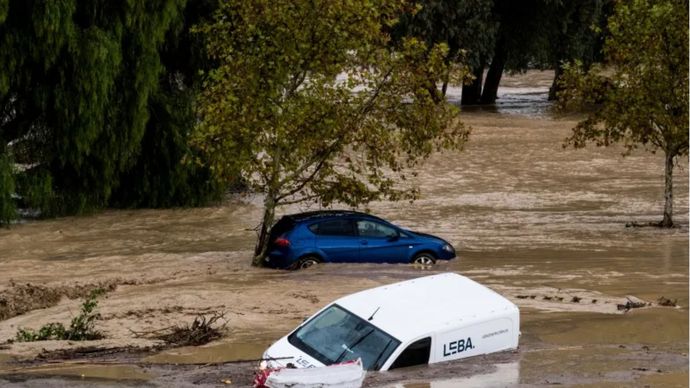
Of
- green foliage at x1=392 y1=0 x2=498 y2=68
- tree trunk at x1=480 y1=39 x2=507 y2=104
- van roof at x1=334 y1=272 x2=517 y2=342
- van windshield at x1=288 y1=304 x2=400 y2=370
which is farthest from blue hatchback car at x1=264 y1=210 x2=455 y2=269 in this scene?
tree trunk at x1=480 y1=39 x2=507 y2=104

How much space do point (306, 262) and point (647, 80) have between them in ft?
31.9

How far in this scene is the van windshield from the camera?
1309 cm

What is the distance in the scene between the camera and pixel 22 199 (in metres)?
30.3

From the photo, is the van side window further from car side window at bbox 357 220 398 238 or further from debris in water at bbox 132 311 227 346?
car side window at bbox 357 220 398 238

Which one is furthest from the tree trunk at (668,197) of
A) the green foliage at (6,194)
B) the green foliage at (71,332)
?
the green foliage at (71,332)

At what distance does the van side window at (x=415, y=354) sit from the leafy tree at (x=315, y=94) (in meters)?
10.4

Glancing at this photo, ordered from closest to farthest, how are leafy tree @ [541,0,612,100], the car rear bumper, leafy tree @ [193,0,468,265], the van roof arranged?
1. the van roof
2. the car rear bumper
3. leafy tree @ [193,0,468,265]
4. leafy tree @ [541,0,612,100]

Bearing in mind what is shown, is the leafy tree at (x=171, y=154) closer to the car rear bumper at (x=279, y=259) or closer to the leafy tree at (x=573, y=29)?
the car rear bumper at (x=279, y=259)

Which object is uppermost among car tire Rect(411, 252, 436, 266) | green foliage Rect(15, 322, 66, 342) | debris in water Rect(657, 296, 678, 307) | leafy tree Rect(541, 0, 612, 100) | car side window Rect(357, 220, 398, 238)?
leafy tree Rect(541, 0, 612, 100)

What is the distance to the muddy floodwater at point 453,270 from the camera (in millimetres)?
13789

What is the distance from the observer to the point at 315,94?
929 inches

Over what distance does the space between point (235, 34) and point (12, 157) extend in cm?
819

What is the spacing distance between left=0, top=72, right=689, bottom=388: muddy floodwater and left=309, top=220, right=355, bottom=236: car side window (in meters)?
0.63

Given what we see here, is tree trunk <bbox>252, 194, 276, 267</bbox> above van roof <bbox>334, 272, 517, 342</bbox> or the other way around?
the other way around
